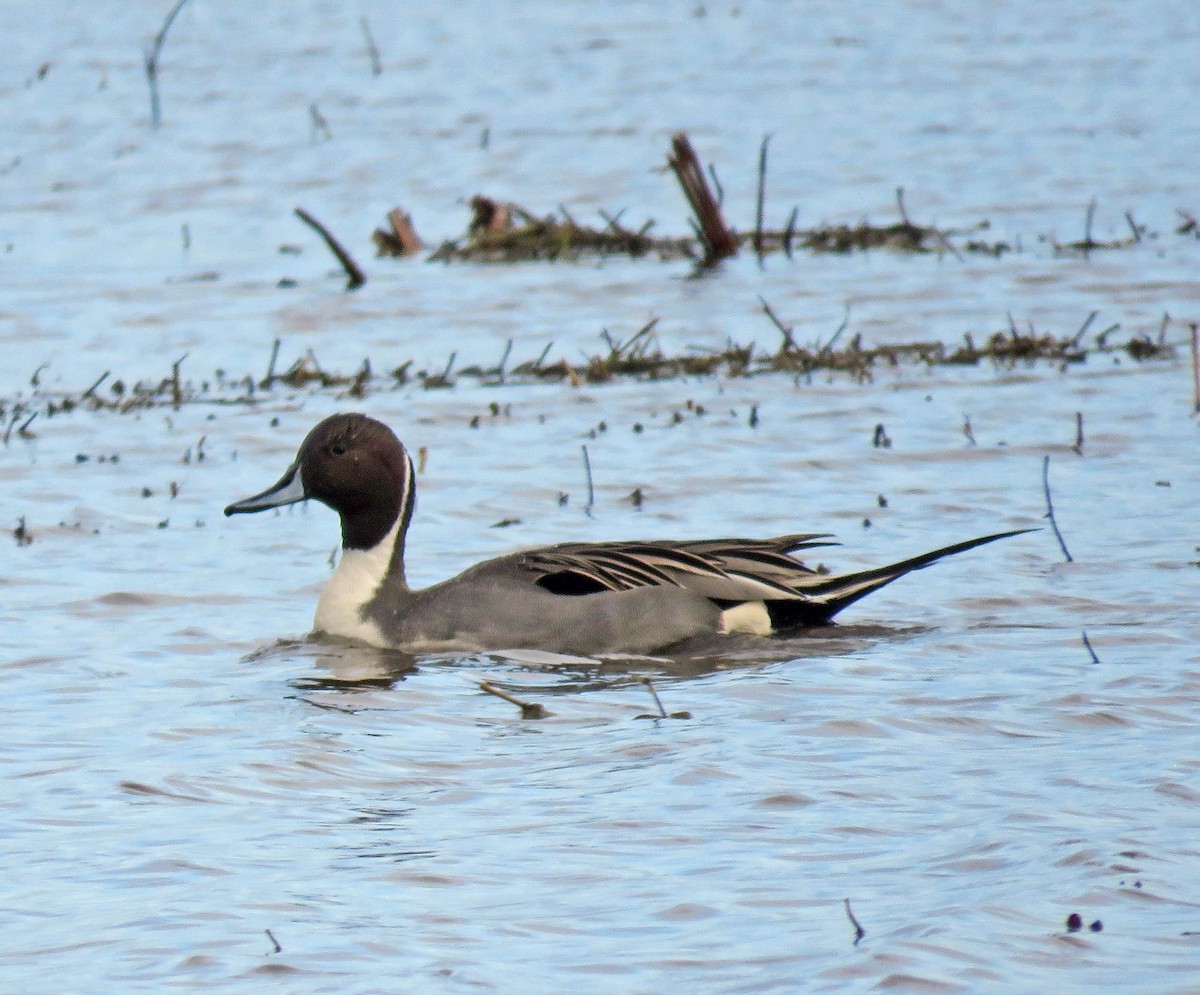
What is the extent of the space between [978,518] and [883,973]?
506 cm

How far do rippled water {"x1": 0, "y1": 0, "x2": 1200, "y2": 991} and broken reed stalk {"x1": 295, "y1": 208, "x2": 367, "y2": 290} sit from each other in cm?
16

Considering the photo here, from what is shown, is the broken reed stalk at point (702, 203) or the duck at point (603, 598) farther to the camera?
the broken reed stalk at point (702, 203)

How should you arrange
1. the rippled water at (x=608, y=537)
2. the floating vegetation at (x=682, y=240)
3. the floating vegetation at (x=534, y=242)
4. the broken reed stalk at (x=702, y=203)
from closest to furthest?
the rippled water at (x=608, y=537), the broken reed stalk at (x=702, y=203), the floating vegetation at (x=682, y=240), the floating vegetation at (x=534, y=242)

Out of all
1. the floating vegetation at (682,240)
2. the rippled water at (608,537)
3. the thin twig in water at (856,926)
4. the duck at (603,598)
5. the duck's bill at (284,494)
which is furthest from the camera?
the floating vegetation at (682,240)

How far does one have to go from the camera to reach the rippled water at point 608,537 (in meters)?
5.00

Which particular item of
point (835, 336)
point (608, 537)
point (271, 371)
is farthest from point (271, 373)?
point (608, 537)

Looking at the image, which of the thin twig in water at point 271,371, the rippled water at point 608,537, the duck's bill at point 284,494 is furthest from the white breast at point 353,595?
the thin twig in water at point 271,371

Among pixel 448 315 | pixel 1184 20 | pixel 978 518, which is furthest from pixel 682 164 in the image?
pixel 1184 20

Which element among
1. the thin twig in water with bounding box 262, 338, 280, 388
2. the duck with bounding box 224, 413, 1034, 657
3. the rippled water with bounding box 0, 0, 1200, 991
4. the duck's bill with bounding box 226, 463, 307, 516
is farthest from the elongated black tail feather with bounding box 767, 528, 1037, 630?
the thin twig in water with bounding box 262, 338, 280, 388

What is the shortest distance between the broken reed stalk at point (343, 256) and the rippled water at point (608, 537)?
16 centimetres

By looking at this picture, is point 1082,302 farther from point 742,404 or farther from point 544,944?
point 544,944

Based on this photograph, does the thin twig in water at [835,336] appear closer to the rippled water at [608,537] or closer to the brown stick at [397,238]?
the rippled water at [608,537]

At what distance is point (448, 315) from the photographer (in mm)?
14344

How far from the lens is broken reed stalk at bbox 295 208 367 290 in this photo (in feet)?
46.4
